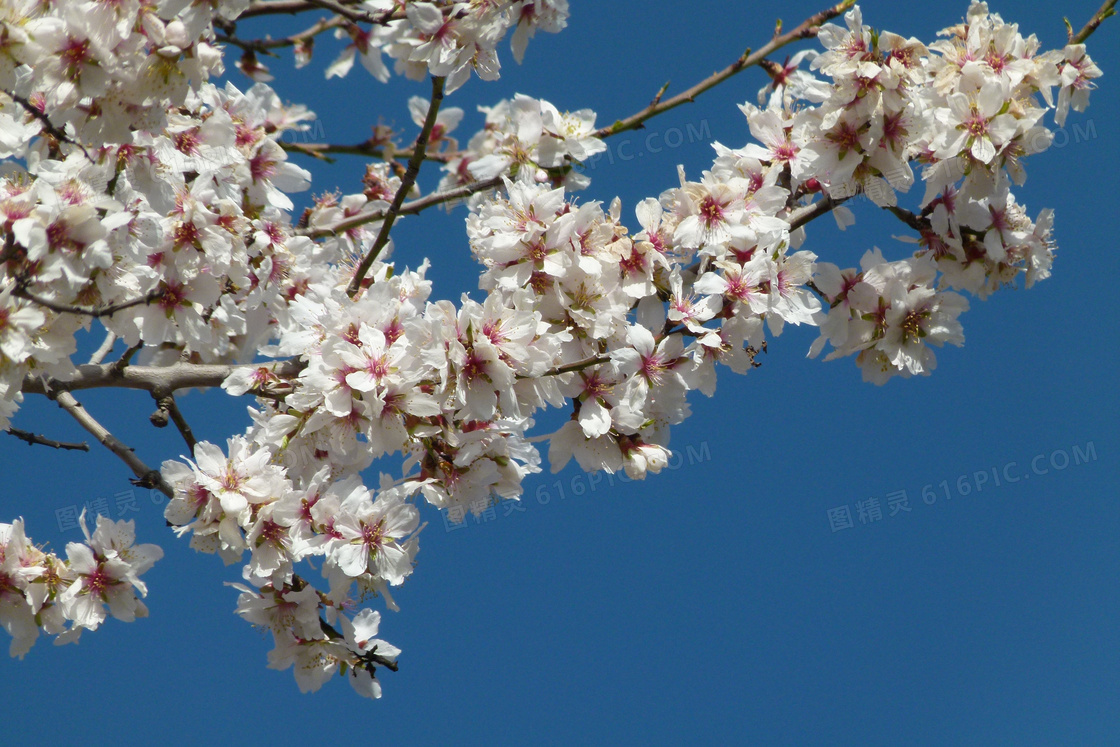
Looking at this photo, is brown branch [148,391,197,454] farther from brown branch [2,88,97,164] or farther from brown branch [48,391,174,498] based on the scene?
brown branch [2,88,97,164]

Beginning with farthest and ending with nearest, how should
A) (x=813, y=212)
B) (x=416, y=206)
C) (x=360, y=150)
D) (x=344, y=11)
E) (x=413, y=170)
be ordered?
(x=360, y=150) < (x=416, y=206) < (x=813, y=212) < (x=413, y=170) < (x=344, y=11)

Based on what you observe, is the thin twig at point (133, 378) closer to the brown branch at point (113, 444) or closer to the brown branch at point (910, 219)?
the brown branch at point (113, 444)

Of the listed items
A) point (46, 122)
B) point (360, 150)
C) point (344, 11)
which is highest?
point (360, 150)

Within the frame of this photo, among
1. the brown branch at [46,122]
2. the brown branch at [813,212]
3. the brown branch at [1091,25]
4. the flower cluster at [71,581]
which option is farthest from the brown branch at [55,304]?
the brown branch at [1091,25]

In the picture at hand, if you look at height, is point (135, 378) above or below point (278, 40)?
below

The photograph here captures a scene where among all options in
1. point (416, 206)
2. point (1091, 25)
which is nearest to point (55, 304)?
point (416, 206)

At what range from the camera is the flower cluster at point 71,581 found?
3.17 metres

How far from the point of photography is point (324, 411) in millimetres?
2676

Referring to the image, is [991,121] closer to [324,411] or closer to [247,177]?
[324,411]

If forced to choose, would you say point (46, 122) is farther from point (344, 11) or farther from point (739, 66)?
point (739, 66)

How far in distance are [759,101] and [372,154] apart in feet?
6.58

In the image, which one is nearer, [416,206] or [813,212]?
[813,212]

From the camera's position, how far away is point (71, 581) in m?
3.22

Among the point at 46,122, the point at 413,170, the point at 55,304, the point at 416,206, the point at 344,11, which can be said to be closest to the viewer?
the point at 55,304
